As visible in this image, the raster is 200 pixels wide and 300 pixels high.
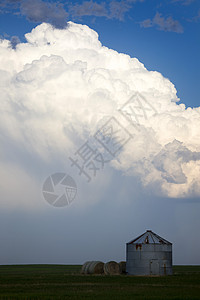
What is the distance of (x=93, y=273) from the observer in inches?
2854

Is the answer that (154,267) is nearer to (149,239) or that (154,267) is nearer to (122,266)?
(149,239)

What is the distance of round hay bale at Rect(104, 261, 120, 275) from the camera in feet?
236

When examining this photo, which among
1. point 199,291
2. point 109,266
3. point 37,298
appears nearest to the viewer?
point 37,298

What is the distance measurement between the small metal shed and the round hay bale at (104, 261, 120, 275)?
241 cm

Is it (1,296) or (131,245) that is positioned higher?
(131,245)

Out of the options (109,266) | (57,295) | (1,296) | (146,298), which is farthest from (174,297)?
(109,266)

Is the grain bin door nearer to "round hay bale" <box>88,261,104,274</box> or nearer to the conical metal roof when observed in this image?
the conical metal roof

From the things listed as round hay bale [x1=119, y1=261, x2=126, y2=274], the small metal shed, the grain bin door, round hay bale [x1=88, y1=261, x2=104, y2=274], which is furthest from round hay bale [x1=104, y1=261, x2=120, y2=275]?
the grain bin door

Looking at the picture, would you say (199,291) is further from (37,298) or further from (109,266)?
(109,266)

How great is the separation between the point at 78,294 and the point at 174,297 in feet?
28.3

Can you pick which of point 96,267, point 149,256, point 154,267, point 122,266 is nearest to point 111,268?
point 96,267

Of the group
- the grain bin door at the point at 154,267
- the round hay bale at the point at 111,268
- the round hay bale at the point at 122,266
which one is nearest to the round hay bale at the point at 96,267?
the round hay bale at the point at 111,268

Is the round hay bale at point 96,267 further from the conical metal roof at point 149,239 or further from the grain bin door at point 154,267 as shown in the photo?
the grain bin door at point 154,267

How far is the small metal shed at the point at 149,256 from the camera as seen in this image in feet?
238
